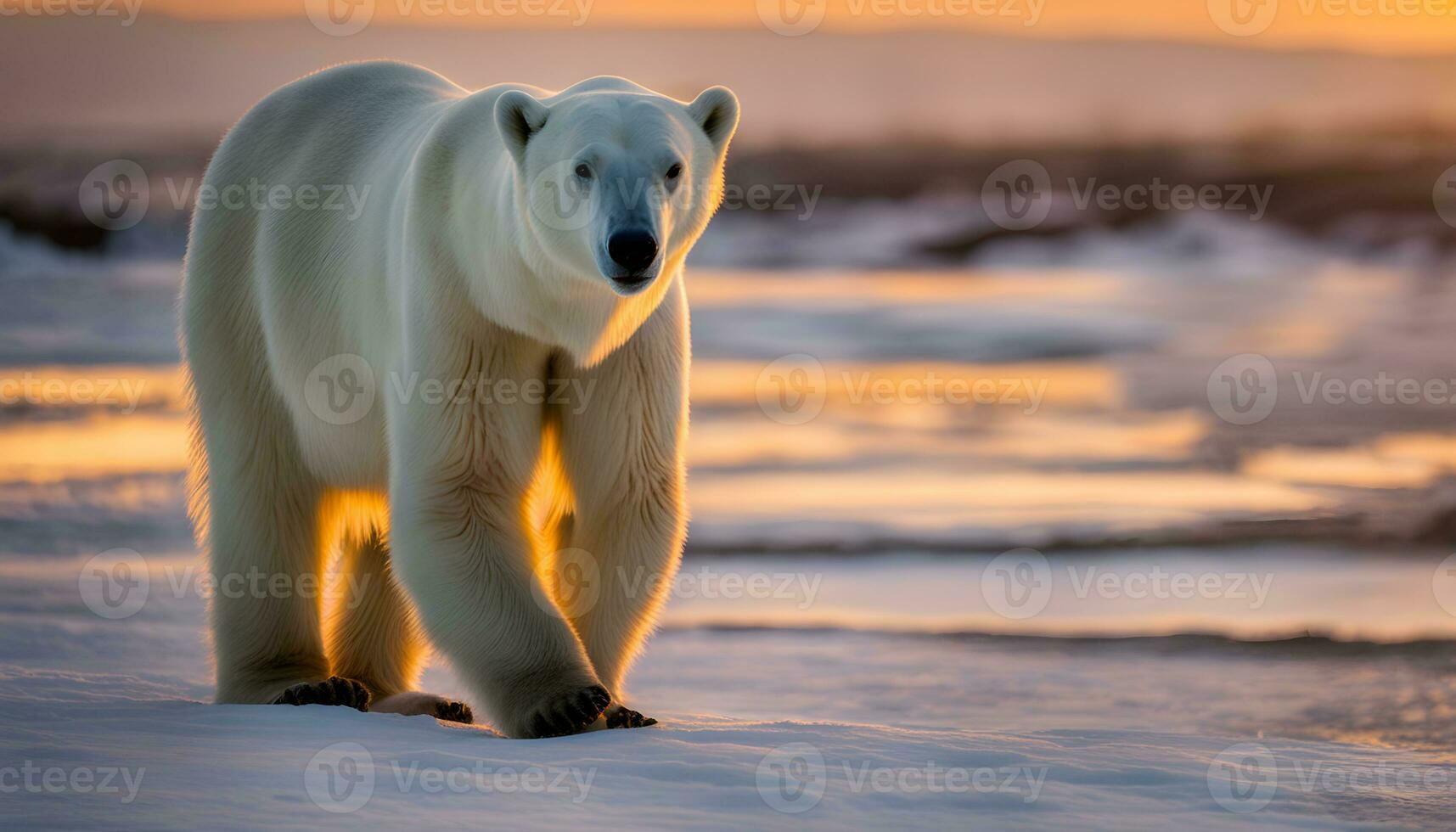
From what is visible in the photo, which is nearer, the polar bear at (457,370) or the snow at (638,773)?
the snow at (638,773)

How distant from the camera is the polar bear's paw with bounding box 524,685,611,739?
4.36m

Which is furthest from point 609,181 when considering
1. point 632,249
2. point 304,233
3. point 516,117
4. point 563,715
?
point 304,233

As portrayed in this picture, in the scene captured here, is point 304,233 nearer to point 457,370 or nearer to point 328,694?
point 457,370

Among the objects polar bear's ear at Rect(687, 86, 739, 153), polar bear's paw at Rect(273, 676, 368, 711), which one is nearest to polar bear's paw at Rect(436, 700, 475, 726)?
polar bear's paw at Rect(273, 676, 368, 711)

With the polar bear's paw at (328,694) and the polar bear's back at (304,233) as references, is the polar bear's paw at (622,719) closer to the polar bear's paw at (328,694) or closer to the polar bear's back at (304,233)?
the polar bear's paw at (328,694)

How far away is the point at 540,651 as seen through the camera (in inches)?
177

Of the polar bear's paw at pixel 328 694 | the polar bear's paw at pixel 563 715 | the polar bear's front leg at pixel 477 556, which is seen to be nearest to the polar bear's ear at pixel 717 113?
the polar bear's front leg at pixel 477 556

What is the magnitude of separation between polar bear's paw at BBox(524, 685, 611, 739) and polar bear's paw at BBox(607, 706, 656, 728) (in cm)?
13

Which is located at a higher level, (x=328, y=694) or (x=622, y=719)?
(x=622, y=719)

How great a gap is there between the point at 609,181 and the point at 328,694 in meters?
2.03

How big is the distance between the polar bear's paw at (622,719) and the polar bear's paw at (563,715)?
13 centimetres

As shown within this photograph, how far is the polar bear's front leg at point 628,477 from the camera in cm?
467

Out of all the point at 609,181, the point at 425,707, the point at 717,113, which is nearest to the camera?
the point at 609,181

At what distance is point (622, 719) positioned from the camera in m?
4.52
